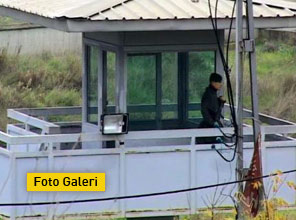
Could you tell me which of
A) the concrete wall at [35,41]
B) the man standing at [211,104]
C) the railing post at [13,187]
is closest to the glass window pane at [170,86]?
the man standing at [211,104]

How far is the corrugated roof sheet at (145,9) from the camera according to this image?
1395 centimetres

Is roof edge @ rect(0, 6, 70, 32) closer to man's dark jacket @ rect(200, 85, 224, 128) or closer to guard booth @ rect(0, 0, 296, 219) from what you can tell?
guard booth @ rect(0, 0, 296, 219)

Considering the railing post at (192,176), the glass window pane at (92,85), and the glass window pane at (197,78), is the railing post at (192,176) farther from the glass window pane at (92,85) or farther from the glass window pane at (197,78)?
the glass window pane at (92,85)

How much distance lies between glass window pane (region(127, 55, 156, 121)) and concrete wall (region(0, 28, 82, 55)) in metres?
19.0

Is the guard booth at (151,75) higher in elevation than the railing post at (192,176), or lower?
higher

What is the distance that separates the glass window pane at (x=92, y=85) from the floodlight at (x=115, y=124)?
175 centimetres

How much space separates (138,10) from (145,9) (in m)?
0.11

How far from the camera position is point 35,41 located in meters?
34.7

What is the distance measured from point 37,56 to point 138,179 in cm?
2016

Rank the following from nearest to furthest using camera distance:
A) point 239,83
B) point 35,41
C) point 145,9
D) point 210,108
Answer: point 239,83 < point 145,9 < point 210,108 < point 35,41

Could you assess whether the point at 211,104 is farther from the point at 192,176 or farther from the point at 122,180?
the point at 122,180

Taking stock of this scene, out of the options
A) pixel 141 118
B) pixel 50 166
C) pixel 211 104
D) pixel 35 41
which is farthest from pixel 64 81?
pixel 50 166

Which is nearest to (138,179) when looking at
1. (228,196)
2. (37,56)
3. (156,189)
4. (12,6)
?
(156,189)

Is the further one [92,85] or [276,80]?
[276,80]
